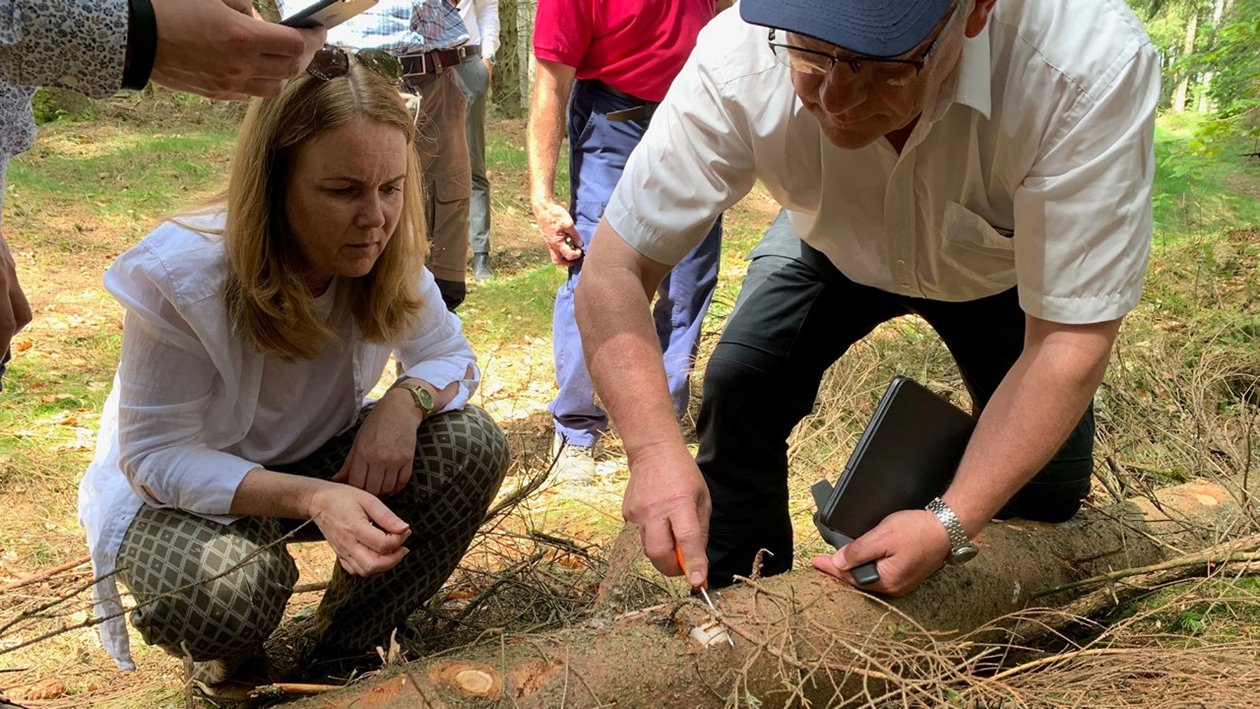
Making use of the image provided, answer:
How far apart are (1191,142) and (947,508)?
5581 millimetres

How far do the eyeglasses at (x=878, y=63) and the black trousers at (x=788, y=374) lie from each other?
84 cm

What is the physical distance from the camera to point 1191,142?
6.30 m

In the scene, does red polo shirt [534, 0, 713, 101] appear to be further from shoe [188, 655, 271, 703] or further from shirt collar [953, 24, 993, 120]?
shoe [188, 655, 271, 703]

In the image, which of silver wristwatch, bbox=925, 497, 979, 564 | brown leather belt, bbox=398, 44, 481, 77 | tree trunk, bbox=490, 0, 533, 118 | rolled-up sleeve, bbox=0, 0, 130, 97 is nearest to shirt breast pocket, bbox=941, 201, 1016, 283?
silver wristwatch, bbox=925, 497, 979, 564

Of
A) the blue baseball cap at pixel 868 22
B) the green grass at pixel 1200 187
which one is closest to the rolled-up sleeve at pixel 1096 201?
the blue baseball cap at pixel 868 22

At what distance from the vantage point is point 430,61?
4.47 metres

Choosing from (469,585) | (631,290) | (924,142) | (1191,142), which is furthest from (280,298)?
(1191,142)

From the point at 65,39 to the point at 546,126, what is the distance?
2.41m

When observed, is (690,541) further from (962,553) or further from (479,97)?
(479,97)

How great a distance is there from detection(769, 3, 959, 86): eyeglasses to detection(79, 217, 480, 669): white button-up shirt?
120 cm

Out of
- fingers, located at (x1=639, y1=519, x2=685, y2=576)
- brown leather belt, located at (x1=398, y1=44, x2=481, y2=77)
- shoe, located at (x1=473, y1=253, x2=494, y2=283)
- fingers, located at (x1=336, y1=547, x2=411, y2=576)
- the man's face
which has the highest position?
the man's face

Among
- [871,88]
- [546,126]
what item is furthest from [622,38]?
[871,88]

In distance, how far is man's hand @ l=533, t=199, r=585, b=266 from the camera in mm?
3615

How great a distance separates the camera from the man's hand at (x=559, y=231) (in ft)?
11.9
